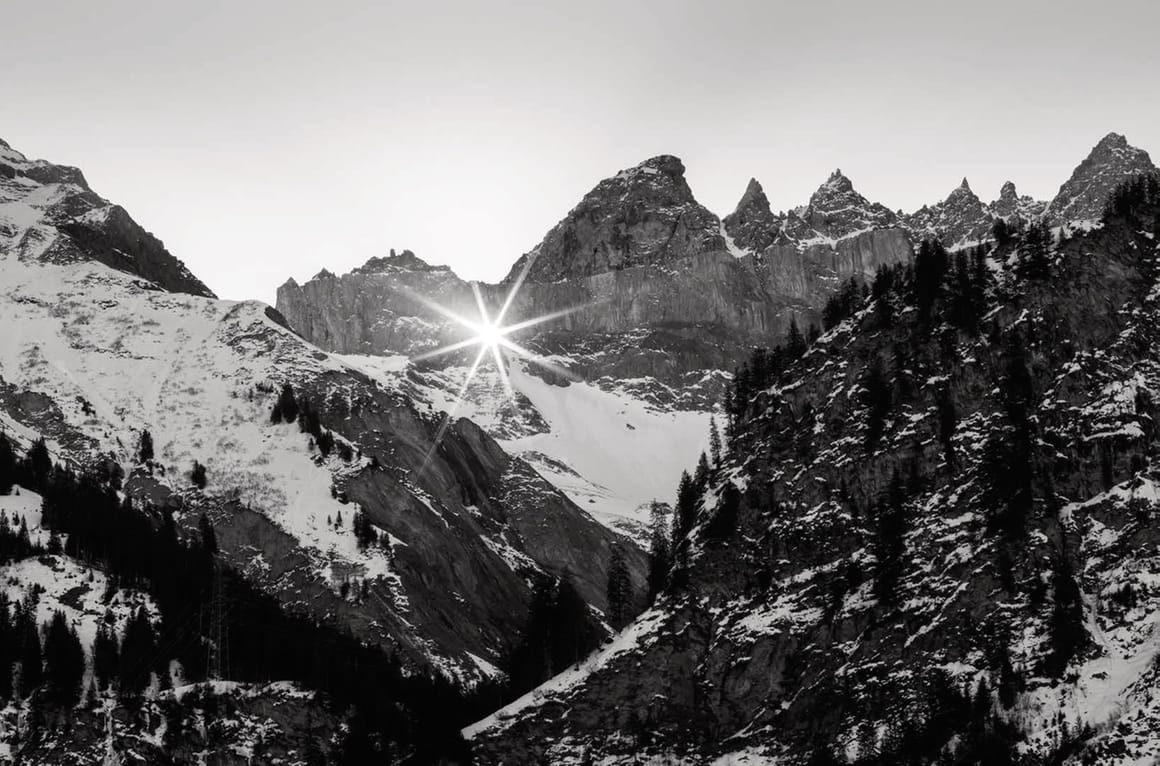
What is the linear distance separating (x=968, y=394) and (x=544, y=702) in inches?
1753

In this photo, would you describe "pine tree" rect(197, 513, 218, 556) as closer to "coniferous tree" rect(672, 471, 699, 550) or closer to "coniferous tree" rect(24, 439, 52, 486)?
"coniferous tree" rect(24, 439, 52, 486)

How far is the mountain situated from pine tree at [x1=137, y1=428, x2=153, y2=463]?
68.0m

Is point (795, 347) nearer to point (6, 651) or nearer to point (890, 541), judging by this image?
point (890, 541)

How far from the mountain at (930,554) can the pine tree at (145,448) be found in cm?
6798

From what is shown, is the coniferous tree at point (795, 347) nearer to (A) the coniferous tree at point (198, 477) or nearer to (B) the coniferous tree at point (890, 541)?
(B) the coniferous tree at point (890, 541)

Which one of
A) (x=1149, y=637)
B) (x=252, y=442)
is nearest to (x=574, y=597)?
(x=252, y=442)

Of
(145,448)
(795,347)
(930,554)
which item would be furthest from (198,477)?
(930,554)

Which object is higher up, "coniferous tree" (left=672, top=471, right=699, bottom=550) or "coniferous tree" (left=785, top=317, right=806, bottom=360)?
"coniferous tree" (left=785, top=317, right=806, bottom=360)

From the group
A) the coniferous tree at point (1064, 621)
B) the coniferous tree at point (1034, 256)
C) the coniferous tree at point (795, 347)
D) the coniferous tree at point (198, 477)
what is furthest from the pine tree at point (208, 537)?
the coniferous tree at point (1064, 621)

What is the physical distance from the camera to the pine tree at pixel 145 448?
627 ft

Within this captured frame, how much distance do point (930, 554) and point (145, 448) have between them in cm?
9855

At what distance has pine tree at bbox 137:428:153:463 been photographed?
191 m

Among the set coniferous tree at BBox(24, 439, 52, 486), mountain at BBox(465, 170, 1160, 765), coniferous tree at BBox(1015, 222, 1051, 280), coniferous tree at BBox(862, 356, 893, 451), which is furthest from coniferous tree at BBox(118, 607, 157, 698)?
coniferous tree at BBox(1015, 222, 1051, 280)

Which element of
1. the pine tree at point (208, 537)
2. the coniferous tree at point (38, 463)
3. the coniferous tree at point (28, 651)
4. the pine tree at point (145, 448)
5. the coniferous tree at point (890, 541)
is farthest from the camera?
the pine tree at point (145, 448)
